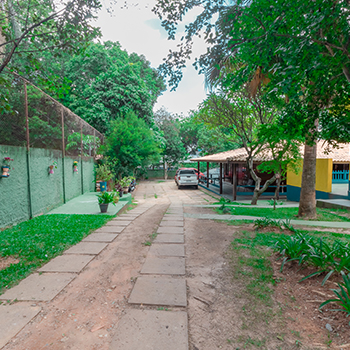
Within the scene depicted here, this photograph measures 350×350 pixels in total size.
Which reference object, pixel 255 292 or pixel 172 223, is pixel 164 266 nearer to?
pixel 255 292

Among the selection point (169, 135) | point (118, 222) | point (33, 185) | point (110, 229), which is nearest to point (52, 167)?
point (33, 185)

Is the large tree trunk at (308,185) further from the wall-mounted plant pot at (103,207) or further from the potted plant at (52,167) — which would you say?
the potted plant at (52,167)

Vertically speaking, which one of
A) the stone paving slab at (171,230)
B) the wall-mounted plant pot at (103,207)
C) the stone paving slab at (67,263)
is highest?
the wall-mounted plant pot at (103,207)

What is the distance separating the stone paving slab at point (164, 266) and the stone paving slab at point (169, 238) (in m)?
0.90

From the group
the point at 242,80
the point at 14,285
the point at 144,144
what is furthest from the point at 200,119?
the point at 14,285

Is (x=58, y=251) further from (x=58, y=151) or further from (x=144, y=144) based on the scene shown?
(x=144, y=144)

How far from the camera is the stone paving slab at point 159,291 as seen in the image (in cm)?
266

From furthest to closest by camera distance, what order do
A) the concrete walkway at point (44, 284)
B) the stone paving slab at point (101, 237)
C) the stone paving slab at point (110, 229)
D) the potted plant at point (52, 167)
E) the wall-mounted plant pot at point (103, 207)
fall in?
the potted plant at point (52, 167)
the wall-mounted plant pot at point (103, 207)
the stone paving slab at point (110, 229)
the stone paving slab at point (101, 237)
the concrete walkway at point (44, 284)

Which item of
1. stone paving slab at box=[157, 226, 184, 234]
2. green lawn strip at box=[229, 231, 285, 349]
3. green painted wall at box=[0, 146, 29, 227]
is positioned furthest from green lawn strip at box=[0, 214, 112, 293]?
green lawn strip at box=[229, 231, 285, 349]

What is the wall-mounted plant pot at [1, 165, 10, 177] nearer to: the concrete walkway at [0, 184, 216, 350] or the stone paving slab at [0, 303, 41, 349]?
the concrete walkway at [0, 184, 216, 350]

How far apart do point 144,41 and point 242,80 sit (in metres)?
3.89

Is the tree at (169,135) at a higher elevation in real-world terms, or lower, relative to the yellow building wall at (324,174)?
higher

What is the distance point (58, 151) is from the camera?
8570mm

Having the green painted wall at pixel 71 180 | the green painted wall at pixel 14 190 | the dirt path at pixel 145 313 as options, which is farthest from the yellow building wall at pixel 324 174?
the green painted wall at pixel 14 190
